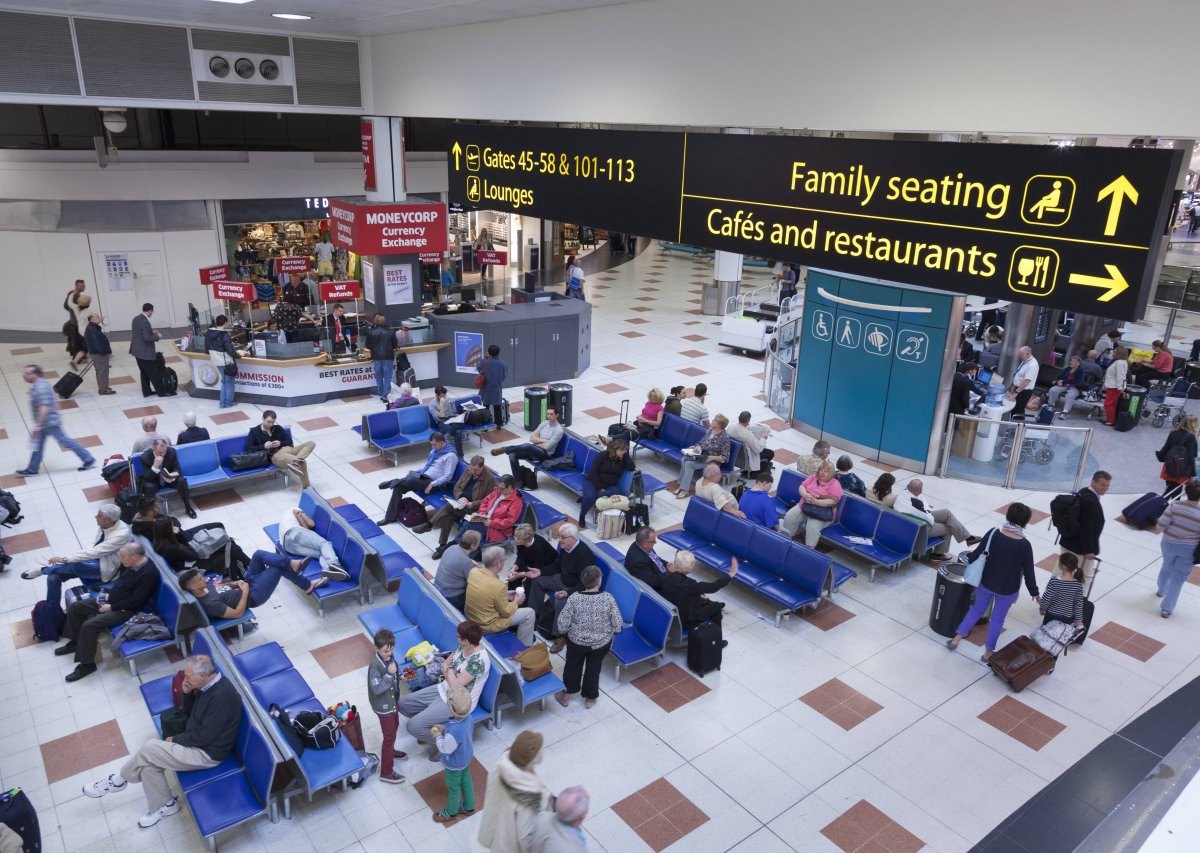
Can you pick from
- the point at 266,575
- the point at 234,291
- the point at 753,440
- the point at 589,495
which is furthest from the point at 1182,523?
the point at 234,291

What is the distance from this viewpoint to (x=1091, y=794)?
6.17 metres

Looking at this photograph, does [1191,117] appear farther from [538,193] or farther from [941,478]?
[941,478]

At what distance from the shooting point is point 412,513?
9.88 m

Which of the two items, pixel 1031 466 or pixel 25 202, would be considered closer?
pixel 1031 466

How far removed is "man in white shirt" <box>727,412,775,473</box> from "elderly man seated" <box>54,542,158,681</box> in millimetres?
7297

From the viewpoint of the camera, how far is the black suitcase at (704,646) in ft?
23.7

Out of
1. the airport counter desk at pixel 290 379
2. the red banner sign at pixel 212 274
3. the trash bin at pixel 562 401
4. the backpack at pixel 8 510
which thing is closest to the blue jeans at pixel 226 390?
the airport counter desk at pixel 290 379

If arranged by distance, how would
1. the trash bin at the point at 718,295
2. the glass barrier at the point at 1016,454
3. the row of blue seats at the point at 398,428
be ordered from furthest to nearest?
the trash bin at the point at 718,295, the row of blue seats at the point at 398,428, the glass barrier at the point at 1016,454

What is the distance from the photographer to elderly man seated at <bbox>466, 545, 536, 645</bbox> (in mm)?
6887

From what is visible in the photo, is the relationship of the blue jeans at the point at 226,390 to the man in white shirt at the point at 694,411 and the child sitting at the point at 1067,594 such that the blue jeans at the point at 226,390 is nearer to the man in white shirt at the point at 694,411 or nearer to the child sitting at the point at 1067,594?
the man in white shirt at the point at 694,411

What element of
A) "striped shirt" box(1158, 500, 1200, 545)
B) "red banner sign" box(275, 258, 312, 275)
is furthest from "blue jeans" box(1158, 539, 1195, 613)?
"red banner sign" box(275, 258, 312, 275)

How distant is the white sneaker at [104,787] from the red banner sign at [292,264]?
53.6 feet

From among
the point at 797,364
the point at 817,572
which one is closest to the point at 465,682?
the point at 817,572

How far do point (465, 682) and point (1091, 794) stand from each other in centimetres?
487
